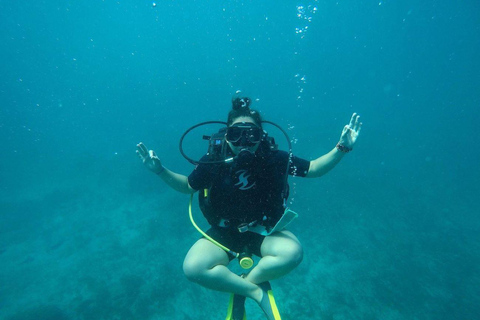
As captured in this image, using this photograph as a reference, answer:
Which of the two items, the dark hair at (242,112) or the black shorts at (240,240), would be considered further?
the dark hair at (242,112)

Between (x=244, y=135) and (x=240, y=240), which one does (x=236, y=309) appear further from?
(x=244, y=135)

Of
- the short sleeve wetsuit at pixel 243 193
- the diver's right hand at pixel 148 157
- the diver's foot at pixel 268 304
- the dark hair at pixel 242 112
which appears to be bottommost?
the diver's foot at pixel 268 304

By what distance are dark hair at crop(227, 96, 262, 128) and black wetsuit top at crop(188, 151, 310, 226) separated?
589 millimetres

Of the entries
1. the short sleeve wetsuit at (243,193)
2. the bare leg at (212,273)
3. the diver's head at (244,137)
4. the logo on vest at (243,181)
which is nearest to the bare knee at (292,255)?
the short sleeve wetsuit at (243,193)

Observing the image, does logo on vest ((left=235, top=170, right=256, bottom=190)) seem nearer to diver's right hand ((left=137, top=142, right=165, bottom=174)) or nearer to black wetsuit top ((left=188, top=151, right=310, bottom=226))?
black wetsuit top ((left=188, top=151, right=310, bottom=226))

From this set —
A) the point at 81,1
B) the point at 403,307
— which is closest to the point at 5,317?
the point at 403,307

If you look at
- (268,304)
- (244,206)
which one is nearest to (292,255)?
(268,304)

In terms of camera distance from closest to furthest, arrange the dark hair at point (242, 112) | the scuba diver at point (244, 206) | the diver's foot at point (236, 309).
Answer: the scuba diver at point (244, 206)
the diver's foot at point (236, 309)
the dark hair at point (242, 112)

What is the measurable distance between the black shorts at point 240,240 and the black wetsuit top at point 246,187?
223 mm

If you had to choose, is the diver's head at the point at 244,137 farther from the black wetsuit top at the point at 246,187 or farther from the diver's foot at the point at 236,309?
the diver's foot at the point at 236,309

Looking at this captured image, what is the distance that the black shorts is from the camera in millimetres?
3195

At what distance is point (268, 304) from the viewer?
2877 mm

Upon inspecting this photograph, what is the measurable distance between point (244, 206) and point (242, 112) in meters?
1.32

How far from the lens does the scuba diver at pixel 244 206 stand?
2.83 meters
